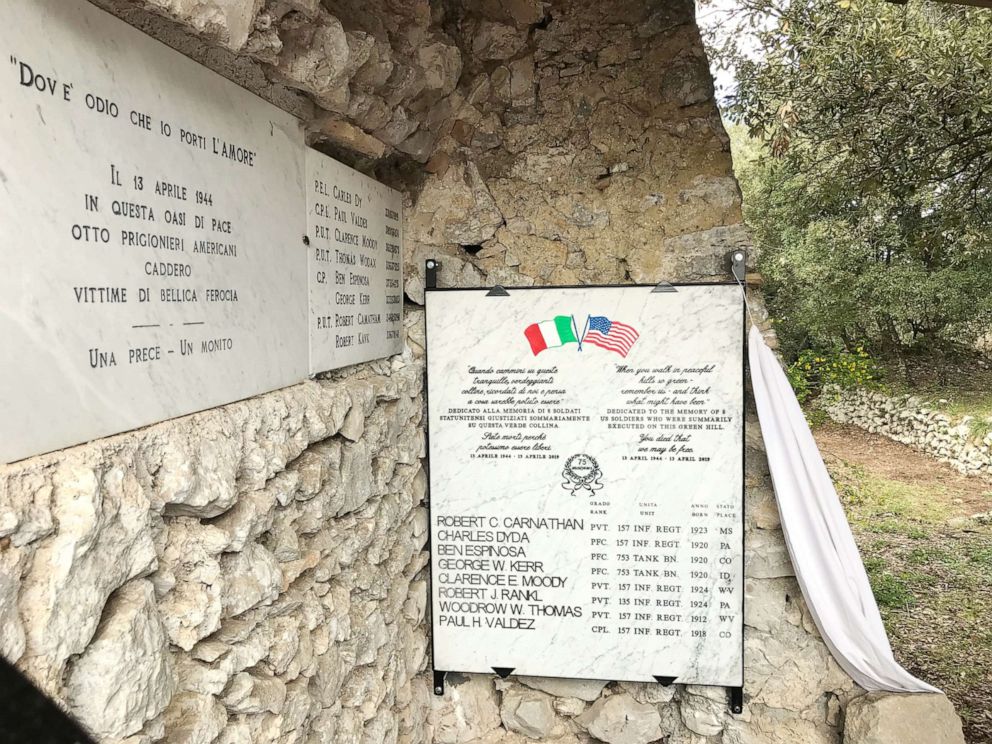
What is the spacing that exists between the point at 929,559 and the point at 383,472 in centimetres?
507

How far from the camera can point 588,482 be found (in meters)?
2.66

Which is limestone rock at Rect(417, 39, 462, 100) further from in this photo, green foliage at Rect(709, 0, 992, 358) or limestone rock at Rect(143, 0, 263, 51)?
green foliage at Rect(709, 0, 992, 358)

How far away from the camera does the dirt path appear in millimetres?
4031

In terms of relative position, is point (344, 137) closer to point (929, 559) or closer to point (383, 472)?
point (383, 472)

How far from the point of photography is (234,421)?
150 centimetres

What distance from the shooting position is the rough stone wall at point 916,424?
757 cm

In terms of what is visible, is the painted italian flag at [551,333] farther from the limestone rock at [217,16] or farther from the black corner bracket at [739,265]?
the limestone rock at [217,16]

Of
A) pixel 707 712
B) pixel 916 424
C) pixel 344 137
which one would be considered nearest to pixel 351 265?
pixel 344 137

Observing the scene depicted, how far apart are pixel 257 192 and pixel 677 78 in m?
1.77

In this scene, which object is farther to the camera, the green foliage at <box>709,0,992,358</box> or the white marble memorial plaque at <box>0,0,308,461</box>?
the green foliage at <box>709,0,992,358</box>

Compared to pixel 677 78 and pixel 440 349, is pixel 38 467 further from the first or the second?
pixel 677 78

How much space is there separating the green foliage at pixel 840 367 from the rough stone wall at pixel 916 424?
305 millimetres

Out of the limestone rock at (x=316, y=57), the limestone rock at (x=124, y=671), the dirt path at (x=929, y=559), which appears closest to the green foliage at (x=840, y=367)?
the dirt path at (x=929, y=559)

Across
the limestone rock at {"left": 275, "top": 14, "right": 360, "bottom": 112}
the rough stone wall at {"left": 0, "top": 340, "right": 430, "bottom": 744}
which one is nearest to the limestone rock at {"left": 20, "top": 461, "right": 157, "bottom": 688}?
the rough stone wall at {"left": 0, "top": 340, "right": 430, "bottom": 744}
